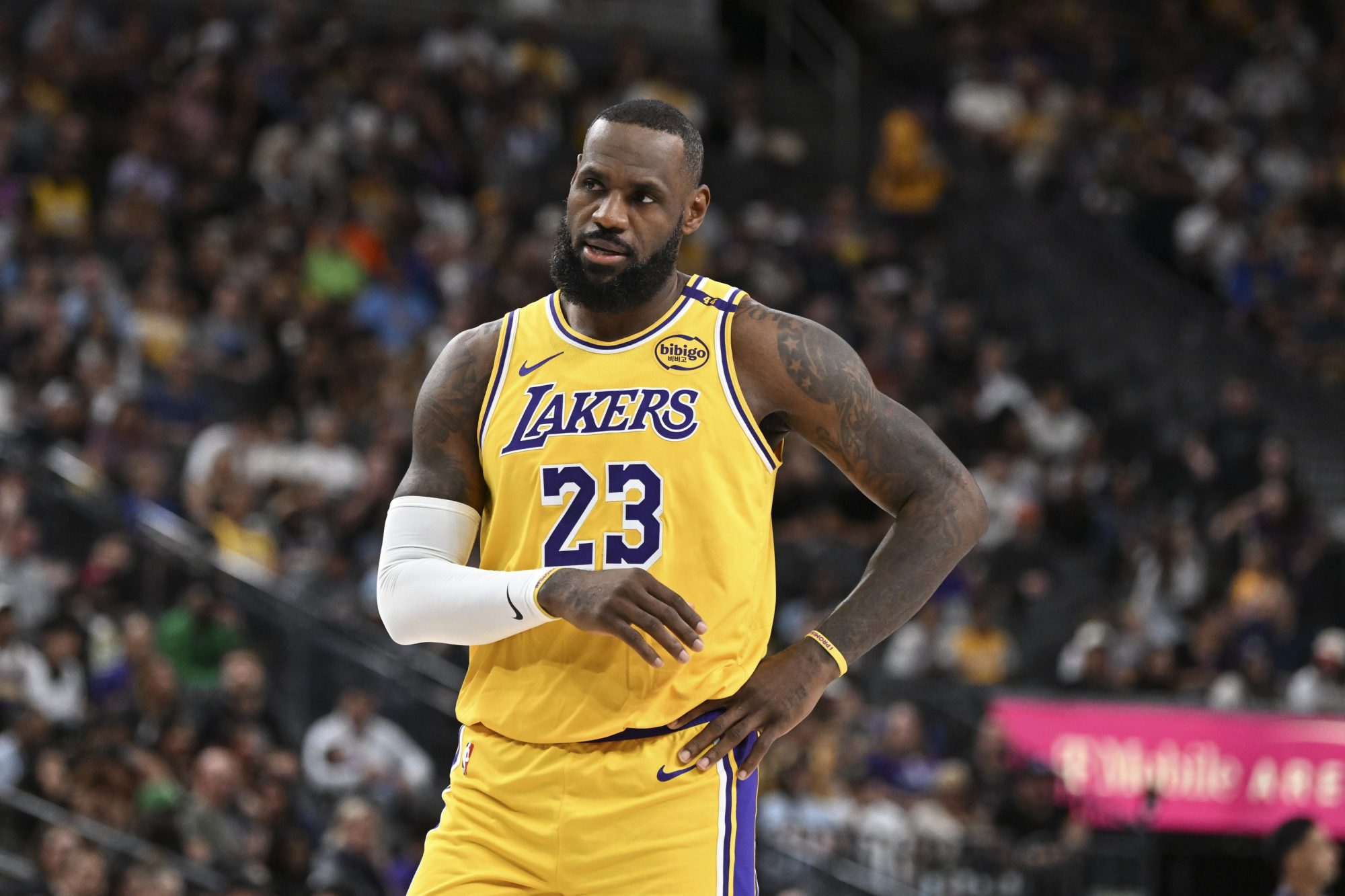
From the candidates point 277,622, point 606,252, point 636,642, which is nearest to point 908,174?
point 277,622

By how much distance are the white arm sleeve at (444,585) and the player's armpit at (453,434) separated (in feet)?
0.14

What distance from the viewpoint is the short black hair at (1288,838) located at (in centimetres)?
750

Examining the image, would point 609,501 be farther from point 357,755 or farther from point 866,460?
point 357,755

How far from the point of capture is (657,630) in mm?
3656

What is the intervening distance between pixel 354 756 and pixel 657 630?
7888mm

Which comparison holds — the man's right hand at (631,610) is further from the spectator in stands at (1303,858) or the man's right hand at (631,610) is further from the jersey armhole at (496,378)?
the spectator in stands at (1303,858)

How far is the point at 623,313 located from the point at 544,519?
53 centimetres

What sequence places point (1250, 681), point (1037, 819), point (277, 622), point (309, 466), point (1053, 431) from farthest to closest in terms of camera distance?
point (1053, 431) → point (1250, 681) → point (309, 466) → point (1037, 819) → point (277, 622)

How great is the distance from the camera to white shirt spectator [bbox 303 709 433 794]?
11.0 meters

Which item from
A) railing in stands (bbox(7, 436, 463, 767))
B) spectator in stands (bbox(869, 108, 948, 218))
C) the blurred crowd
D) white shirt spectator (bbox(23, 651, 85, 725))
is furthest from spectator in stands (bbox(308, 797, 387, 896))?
the blurred crowd

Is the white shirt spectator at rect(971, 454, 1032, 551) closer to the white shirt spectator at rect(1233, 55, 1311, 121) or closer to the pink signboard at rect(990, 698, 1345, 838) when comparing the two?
the pink signboard at rect(990, 698, 1345, 838)

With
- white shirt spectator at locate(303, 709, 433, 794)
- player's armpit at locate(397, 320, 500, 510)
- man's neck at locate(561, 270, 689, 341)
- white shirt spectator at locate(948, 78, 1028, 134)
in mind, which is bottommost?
player's armpit at locate(397, 320, 500, 510)

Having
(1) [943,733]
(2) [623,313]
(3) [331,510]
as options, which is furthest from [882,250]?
(2) [623,313]

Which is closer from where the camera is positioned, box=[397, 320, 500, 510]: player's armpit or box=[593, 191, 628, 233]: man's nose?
box=[593, 191, 628, 233]: man's nose
